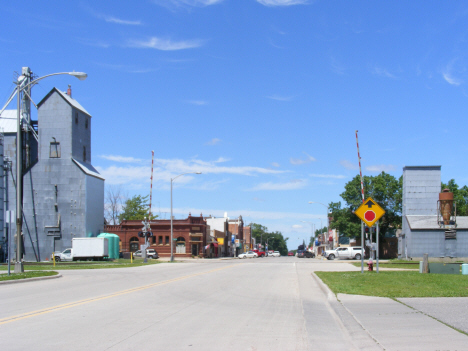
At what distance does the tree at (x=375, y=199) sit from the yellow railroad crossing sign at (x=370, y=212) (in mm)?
50458

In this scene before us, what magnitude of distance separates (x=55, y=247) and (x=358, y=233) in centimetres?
4136

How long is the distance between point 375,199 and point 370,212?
53887 millimetres

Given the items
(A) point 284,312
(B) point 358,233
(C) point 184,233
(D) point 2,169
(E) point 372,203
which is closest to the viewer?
(A) point 284,312

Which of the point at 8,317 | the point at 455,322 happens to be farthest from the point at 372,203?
the point at 8,317

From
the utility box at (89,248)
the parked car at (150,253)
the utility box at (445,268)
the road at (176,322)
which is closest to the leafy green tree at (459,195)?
the parked car at (150,253)

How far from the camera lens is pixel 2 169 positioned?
61594 millimetres

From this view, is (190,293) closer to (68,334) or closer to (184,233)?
(68,334)

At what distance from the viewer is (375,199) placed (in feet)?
246

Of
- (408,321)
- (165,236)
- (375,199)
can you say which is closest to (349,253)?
(375,199)

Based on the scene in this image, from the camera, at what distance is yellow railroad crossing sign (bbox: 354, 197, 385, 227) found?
23.0 metres

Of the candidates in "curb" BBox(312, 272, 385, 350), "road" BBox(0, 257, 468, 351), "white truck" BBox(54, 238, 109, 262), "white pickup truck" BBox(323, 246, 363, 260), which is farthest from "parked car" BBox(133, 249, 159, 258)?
"curb" BBox(312, 272, 385, 350)

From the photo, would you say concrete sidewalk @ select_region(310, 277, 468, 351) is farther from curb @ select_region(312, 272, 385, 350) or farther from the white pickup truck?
the white pickup truck

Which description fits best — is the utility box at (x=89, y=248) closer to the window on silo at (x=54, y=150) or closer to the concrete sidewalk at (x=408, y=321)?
the window on silo at (x=54, y=150)

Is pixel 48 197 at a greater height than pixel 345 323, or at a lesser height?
greater
